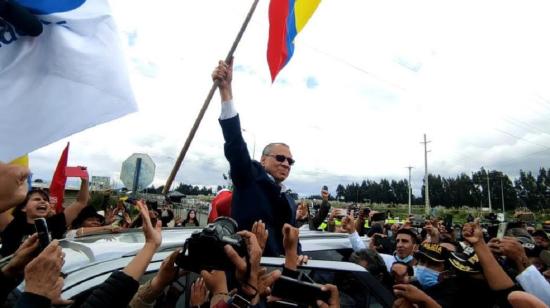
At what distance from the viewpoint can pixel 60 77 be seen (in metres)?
2.02

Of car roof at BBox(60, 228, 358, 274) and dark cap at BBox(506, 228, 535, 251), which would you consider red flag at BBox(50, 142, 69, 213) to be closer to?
car roof at BBox(60, 228, 358, 274)

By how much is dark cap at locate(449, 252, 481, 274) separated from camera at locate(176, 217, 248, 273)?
1.96 m

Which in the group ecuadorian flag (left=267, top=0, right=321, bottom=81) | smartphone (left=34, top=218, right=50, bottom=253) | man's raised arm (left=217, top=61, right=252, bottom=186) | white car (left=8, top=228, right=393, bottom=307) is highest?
ecuadorian flag (left=267, top=0, right=321, bottom=81)

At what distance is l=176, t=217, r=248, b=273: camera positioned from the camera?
4.97ft

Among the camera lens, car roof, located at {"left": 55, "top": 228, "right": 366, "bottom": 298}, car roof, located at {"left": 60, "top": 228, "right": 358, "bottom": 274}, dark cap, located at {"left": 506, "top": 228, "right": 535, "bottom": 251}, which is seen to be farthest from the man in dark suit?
dark cap, located at {"left": 506, "top": 228, "right": 535, "bottom": 251}

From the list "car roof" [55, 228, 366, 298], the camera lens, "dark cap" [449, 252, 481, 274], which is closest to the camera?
the camera lens

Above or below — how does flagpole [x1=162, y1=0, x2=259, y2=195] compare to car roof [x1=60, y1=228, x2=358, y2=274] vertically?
above

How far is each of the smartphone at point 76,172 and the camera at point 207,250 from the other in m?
3.04

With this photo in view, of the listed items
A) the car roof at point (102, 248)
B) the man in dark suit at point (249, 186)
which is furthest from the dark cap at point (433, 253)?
the man in dark suit at point (249, 186)

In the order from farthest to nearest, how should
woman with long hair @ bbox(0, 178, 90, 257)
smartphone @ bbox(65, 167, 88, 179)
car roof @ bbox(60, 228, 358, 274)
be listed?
smartphone @ bbox(65, 167, 88, 179)
woman with long hair @ bbox(0, 178, 90, 257)
car roof @ bbox(60, 228, 358, 274)

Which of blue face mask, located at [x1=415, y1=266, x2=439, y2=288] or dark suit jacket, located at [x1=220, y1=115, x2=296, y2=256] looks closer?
dark suit jacket, located at [x1=220, y1=115, x2=296, y2=256]

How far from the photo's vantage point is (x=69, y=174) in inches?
185

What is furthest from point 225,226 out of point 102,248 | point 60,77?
point 102,248

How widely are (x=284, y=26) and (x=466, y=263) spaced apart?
2328mm
